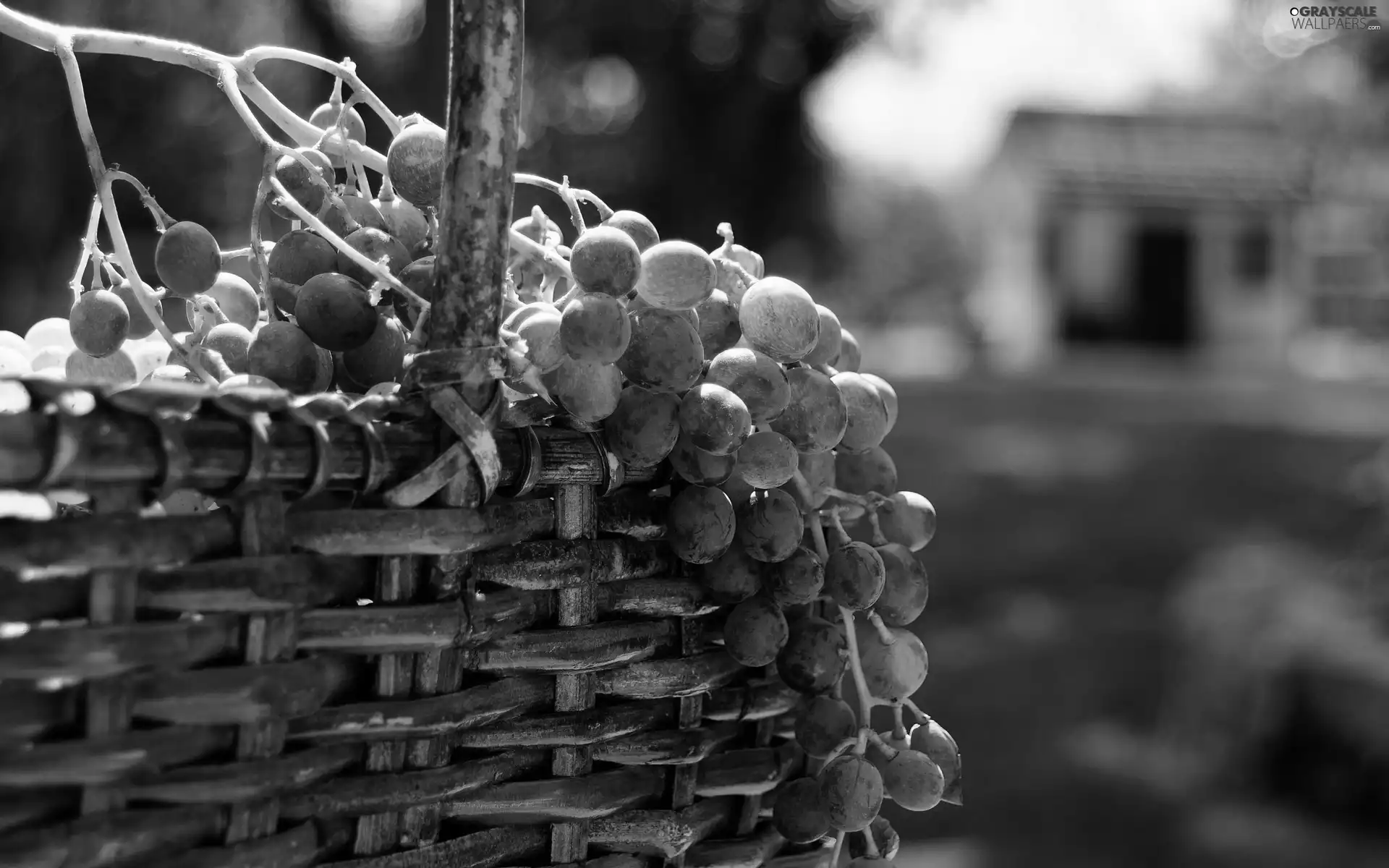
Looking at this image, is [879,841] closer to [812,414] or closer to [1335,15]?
[812,414]

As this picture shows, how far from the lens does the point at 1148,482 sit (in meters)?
6.89

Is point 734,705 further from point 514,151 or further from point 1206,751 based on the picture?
point 1206,751

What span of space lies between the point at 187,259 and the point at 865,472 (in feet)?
1.07

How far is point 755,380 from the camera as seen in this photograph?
0.51m

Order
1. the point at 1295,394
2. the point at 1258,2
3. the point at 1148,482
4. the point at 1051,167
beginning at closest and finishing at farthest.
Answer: the point at 1258,2
the point at 1148,482
the point at 1295,394
the point at 1051,167

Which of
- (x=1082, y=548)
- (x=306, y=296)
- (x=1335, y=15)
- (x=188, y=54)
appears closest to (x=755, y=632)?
(x=306, y=296)

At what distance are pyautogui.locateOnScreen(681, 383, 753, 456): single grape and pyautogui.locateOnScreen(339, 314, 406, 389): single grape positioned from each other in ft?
0.42

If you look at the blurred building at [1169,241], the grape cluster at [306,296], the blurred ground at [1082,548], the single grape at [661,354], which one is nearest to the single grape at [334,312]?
the grape cluster at [306,296]

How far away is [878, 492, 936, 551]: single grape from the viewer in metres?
0.58

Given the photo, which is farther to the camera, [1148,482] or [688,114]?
[688,114]

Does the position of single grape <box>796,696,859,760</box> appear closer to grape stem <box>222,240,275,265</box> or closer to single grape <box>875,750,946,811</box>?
single grape <box>875,750,946,811</box>

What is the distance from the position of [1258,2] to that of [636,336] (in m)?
4.17

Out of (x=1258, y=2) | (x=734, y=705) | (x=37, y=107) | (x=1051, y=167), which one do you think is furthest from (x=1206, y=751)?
(x=1051, y=167)

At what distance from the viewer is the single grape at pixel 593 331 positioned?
46cm
